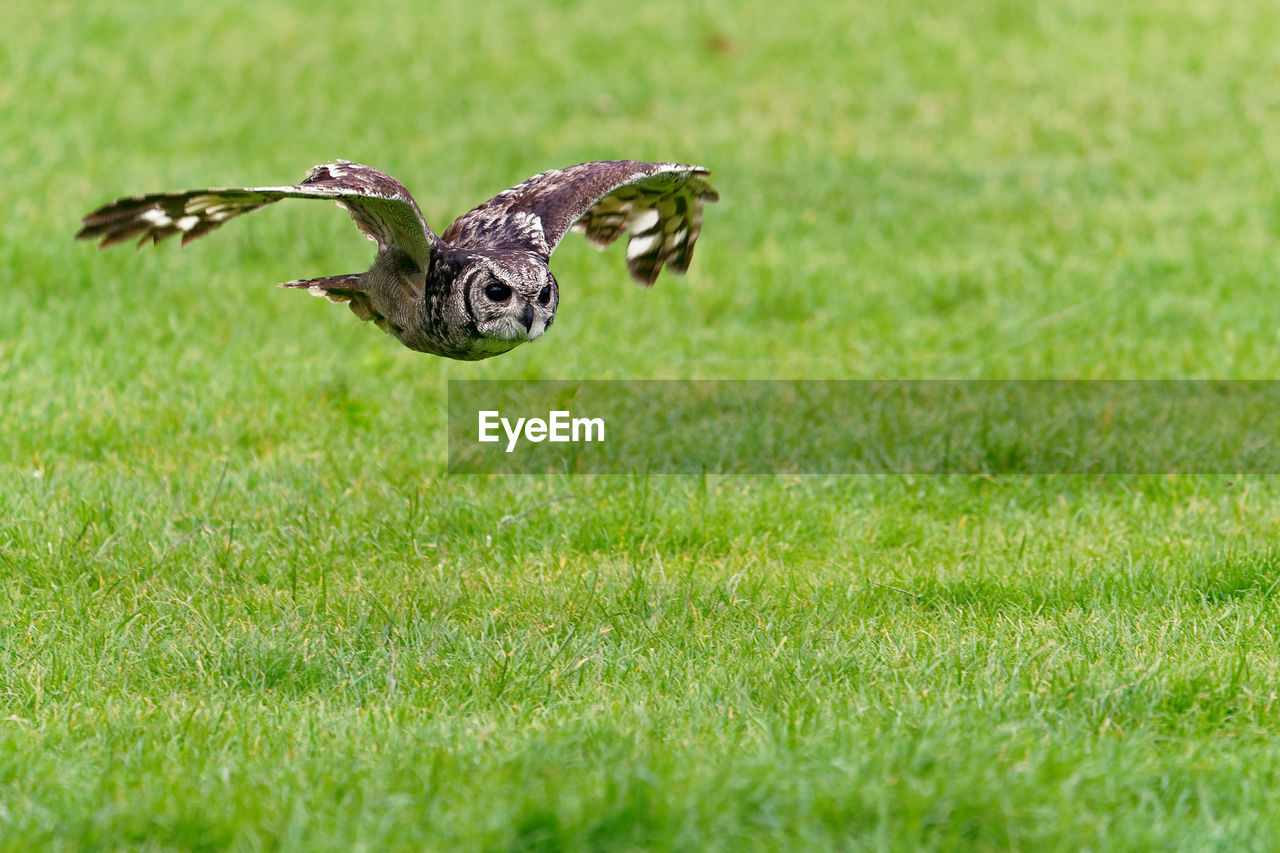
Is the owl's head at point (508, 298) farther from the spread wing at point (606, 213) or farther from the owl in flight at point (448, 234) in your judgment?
the spread wing at point (606, 213)

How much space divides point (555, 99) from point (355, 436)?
797cm

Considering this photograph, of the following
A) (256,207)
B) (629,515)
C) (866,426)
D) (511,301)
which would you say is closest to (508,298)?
(511,301)

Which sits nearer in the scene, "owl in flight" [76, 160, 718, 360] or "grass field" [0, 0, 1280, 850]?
"grass field" [0, 0, 1280, 850]

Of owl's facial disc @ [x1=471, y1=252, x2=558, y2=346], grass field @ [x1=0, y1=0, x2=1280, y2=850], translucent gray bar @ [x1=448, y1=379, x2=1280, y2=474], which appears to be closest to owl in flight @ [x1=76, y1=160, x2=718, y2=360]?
owl's facial disc @ [x1=471, y1=252, x2=558, y2=346]

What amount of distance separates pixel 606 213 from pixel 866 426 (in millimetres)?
1808

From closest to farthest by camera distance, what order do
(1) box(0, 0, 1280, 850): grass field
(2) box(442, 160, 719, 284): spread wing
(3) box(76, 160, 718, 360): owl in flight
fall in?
(1) box(0, 0, 1280, 850): grass field
(3) box(76, 160, 718, 360): owl in flight
(2) box(442, 160, 719, 284): spread wing

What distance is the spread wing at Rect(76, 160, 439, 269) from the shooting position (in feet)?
17.1

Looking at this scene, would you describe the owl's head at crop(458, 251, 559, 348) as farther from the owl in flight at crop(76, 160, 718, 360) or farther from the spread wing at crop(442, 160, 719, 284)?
the spread wing at crop(442, 160, 719, 284)

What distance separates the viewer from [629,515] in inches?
266

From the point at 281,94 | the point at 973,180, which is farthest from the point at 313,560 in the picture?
the point at 281,94

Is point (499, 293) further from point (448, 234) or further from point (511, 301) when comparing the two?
point (448, 234)

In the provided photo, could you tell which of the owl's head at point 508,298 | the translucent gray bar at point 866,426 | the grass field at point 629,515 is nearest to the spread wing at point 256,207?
the owl's head at point 508,298

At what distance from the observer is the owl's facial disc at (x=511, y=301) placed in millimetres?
5641

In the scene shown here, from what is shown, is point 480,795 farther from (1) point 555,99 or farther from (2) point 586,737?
(1) point 555,99
